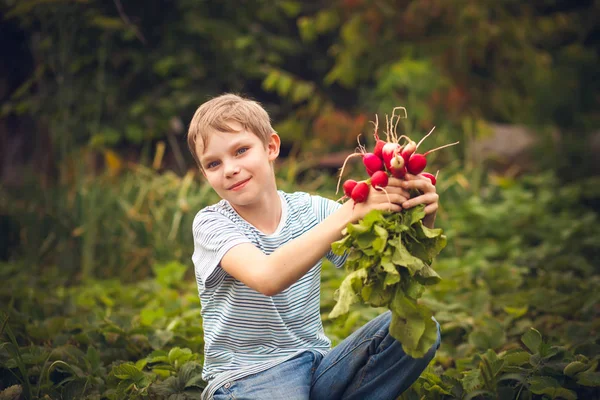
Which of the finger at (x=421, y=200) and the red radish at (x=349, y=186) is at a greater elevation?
the red radish at (x=349, y=186)

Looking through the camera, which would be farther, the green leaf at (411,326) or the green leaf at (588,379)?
the green leaf at (588,379)

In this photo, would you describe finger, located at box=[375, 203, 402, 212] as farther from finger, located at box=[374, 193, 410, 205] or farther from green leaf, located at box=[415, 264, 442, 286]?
green leaf, located at box=[415, 264, 442, 286]

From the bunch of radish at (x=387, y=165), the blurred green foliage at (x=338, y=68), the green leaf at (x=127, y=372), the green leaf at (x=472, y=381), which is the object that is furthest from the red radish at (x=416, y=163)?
the blurred green foliage at (x=338, y=68)

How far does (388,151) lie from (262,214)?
53 cm

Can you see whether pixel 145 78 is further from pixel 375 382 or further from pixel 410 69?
pixel 375 382

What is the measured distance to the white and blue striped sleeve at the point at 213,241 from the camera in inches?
82.7

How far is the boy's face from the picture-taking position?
219 centimetres

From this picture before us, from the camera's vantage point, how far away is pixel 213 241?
2146mm

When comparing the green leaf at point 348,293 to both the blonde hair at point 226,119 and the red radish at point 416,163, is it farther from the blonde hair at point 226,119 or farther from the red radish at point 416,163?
the blonde hair at point 226,119

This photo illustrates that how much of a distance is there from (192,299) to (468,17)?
518cm

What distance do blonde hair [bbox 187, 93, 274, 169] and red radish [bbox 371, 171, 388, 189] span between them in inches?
19.9

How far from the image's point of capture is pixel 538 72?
8.39 metres

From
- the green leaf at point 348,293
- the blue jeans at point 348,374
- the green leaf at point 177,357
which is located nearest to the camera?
the green leaf at point 348,293

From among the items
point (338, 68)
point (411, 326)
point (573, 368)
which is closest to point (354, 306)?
point (573, 368)
